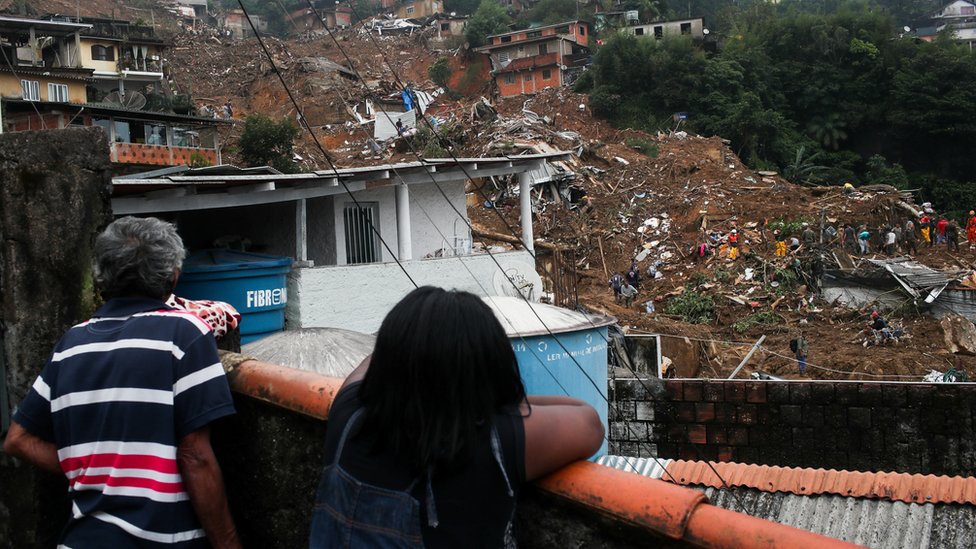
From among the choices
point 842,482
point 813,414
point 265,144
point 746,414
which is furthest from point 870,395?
point 265,144

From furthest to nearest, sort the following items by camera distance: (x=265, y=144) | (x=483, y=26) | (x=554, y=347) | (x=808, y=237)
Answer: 1. (x=483, y=26)
2. (x=265, y=144)
3. (x=808, y=237)
4. (x=554, y=347)

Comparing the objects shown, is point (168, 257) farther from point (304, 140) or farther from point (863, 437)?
point (304, 140)

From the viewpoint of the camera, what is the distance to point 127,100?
99.4 feet

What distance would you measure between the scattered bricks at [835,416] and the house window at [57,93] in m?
26.9

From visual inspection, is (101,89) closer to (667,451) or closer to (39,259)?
(667,451)

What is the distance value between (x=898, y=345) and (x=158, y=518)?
21063mm

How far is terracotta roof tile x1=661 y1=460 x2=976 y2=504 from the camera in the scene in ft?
20.0

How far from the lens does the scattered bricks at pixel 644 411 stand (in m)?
10.7

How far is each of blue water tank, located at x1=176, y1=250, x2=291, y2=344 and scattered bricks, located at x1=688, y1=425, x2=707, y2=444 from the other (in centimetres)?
499

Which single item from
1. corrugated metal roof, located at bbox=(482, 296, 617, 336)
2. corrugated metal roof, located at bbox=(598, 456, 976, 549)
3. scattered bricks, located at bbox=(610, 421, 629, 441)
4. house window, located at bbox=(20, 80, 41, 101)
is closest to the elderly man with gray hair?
corrugated metal roof, located at bbox=(598, 456, 976, 549)

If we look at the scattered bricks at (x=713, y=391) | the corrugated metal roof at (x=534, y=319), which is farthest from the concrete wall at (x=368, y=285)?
the scattered bricks at (x=713, y=391)

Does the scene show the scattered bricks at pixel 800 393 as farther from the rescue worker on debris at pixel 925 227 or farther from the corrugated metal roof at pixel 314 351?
the rescue worker on debris at pixel 925 227

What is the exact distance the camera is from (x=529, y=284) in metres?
12.5

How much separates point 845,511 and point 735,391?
12.1ft
